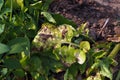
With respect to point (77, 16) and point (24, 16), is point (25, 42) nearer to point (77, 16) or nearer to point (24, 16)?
point (24, 16)

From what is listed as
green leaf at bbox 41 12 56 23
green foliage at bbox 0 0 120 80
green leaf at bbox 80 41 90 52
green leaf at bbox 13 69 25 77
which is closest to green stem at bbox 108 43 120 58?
green foliage at bbox 0 0 120 80

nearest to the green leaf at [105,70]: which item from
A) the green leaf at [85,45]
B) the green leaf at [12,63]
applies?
the green leaf at [85,45]

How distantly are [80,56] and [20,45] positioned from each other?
31 centimetres

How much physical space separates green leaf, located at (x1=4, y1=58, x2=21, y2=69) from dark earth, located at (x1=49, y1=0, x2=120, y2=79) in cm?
48

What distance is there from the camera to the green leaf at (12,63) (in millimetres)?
1726

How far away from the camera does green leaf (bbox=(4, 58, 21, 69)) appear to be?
173 centimetres

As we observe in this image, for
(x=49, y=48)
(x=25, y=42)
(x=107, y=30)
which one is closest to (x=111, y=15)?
(x=107, y=30)

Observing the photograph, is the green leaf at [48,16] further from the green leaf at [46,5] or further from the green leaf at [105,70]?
the green leaf at [105,70]

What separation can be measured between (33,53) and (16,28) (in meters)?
0.16

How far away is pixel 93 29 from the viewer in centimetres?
204

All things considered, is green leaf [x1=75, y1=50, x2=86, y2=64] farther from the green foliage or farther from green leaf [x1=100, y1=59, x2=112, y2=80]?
green leaf [x1=100, y1=59, x2=112, y2=80]

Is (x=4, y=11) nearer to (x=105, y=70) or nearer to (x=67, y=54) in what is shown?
(x=67, y=54)

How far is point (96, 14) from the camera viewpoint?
2.12 meters

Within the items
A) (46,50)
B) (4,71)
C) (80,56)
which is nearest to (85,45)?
(80,56)
